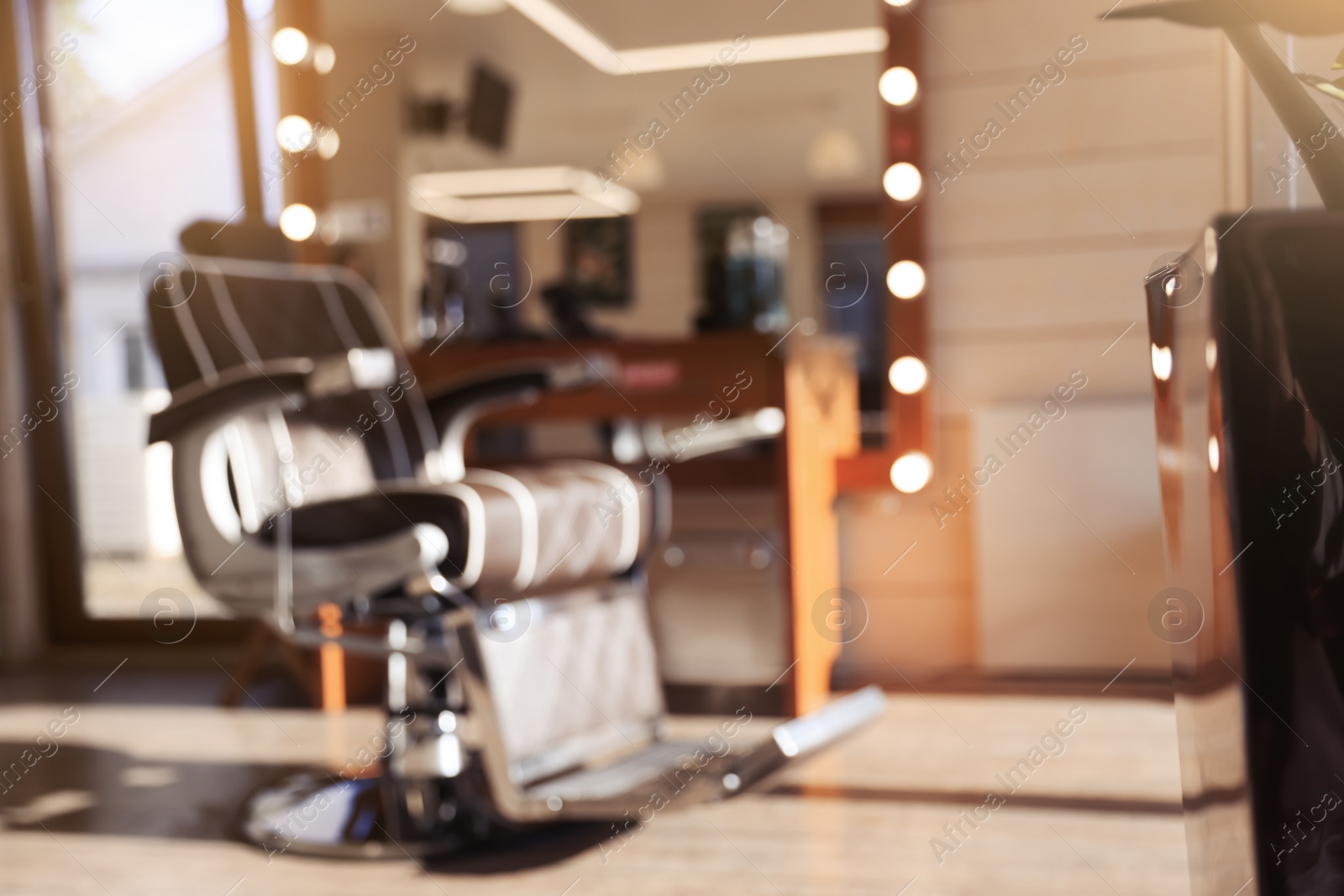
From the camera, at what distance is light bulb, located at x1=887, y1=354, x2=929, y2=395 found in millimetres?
2836

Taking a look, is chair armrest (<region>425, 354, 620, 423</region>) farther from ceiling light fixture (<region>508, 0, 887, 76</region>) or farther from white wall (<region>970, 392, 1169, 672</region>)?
ceiling light fixture (<region>508, 0, 887, 76</region>)

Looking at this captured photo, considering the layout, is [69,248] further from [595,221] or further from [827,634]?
[595,221]

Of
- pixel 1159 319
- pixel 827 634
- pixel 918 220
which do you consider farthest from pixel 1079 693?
pixel 1159 319

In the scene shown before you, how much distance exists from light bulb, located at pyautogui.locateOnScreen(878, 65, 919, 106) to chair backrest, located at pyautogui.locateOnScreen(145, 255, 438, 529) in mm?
1292

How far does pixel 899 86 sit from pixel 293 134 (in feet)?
4.91

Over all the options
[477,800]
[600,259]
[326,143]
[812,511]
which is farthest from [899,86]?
[600,259]

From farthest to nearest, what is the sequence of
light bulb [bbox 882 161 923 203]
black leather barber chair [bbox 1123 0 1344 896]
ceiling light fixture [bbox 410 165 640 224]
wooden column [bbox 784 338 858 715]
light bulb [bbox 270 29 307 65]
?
ceiling light fixture [bbox 410 165 640 224] < light bulb [bbox 270 29 307 65] < light bulb [bbox 882 161 923 203] < wooden column [bbox 784 338 858 715] < black leather barber chair [bbox 1123 0 1344 896]

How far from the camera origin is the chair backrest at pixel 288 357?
196 cm

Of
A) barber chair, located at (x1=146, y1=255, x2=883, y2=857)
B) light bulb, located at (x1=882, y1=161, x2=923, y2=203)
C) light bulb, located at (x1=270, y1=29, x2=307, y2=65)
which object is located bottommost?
barber chair, located at (x1=146, y1=255, x2=883, y2=857)

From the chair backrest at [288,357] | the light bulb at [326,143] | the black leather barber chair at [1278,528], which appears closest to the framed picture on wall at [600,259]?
the light bulb at [326,143]

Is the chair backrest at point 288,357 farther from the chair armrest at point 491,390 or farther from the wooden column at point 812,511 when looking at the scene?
the wooden column at point 812,511

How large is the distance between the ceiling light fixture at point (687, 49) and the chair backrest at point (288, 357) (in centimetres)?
346

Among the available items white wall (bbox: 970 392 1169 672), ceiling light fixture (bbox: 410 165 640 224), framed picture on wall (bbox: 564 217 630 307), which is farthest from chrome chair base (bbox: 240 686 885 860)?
framed picture on wall (bbox: 564 217 630 307)

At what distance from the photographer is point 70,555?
361cm
